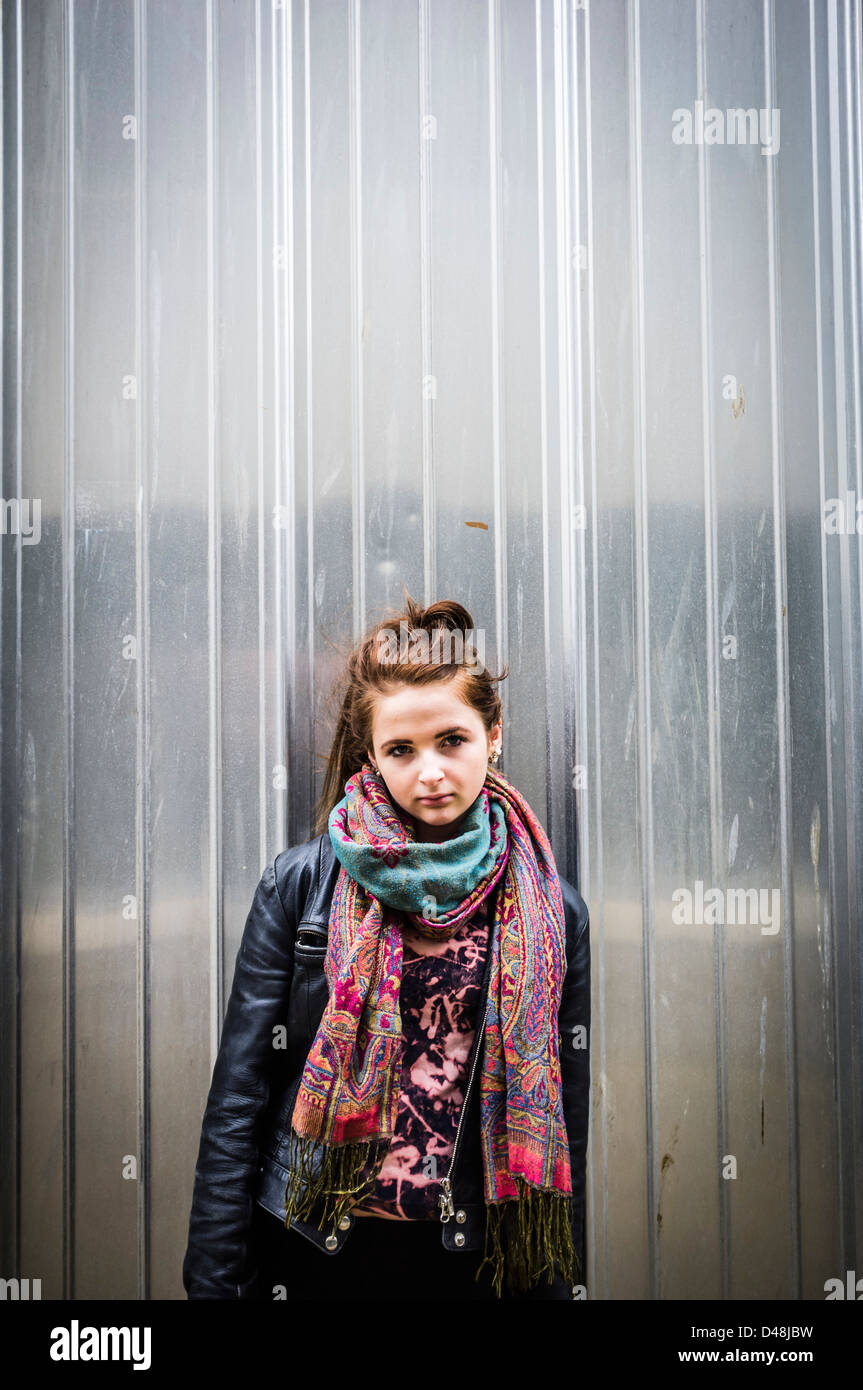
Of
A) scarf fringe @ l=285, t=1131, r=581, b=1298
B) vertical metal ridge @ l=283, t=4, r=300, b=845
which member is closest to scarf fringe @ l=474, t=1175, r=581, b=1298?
scarf fringe @ l=285, t=1131, r=581, b=1298

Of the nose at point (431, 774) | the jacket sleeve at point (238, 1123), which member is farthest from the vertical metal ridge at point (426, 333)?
the jacket sleeve at point (238, 1123)

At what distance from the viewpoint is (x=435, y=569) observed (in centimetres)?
161

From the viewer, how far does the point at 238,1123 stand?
1248mm

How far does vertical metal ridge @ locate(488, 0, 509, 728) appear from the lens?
1.59 meters

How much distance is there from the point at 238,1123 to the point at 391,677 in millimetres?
718

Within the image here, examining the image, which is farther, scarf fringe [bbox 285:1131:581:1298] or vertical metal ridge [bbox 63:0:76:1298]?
vertical metal ridge [bbox 63:0:76:1298]

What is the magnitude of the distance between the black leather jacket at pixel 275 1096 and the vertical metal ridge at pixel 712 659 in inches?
16.6

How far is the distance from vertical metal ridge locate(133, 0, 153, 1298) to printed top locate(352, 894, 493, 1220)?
61 cm

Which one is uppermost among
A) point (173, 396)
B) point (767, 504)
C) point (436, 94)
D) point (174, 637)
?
point (436, 94)

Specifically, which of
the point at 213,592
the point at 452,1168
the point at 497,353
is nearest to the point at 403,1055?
the point at 452,1168

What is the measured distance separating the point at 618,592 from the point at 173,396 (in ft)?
3.15

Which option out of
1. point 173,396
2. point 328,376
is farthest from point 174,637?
point 328,376

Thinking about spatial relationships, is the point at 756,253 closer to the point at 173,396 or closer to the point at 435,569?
the point at 435,569

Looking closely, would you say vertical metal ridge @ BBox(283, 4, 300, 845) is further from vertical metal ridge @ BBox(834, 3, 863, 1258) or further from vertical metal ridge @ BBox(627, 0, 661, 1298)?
vertical metal ridge @ BBox(834, 3, 863, 1258)
